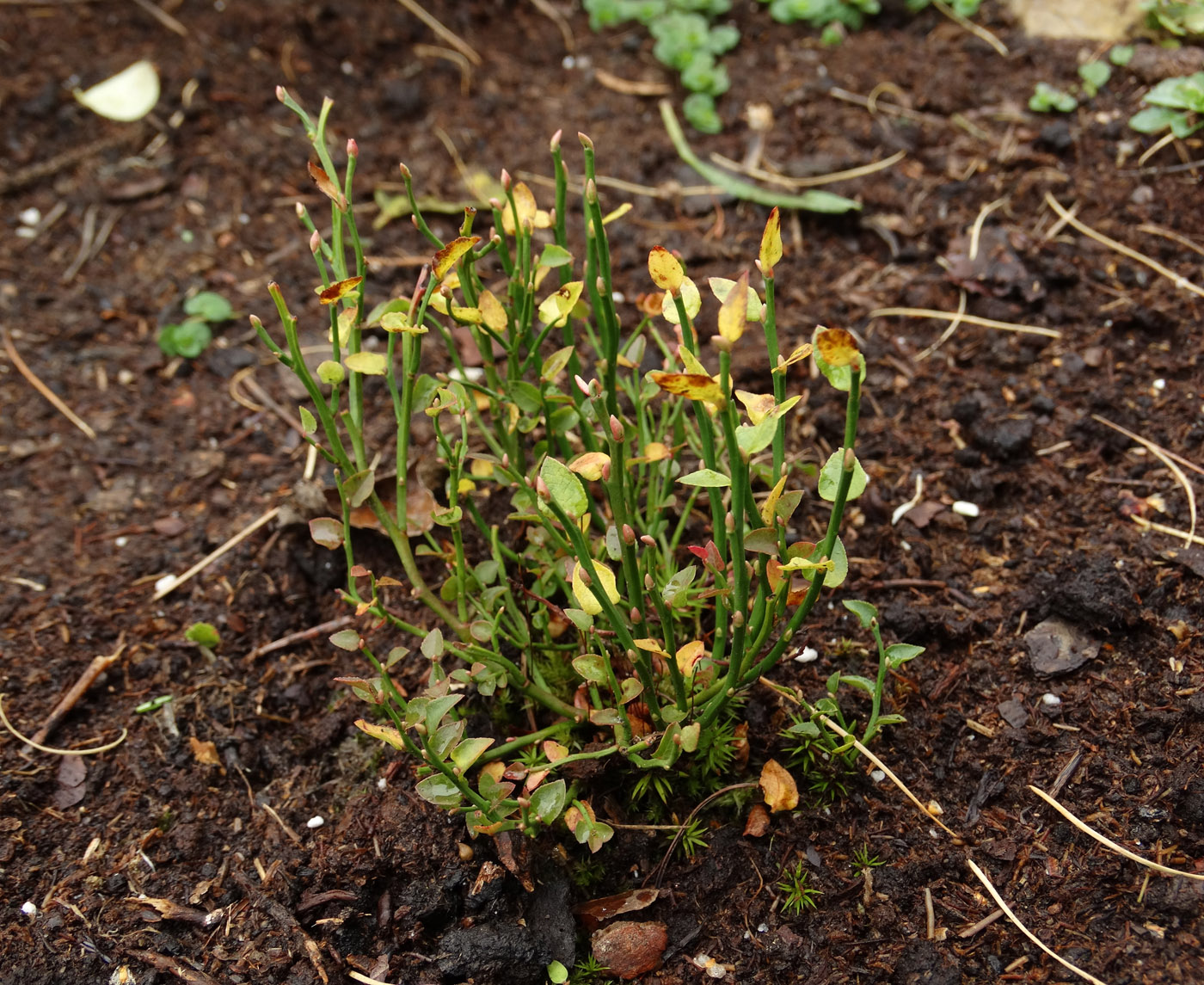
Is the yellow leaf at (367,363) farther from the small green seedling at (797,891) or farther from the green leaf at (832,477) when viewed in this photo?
the small green seedling at (797,891)

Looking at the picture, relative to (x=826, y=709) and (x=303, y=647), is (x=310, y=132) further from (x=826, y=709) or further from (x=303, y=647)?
(x=826, y=709)

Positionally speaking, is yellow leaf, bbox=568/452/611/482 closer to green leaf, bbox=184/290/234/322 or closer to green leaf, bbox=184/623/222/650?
green leaf, bbox=184/623/222/650

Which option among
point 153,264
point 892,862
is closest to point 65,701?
point 153,264

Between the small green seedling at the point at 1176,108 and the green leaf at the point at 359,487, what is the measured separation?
2182 millimetres

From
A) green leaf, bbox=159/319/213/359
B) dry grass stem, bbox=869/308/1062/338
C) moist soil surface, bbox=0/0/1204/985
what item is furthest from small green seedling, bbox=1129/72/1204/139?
green leaf, bbox=159/319/213/359

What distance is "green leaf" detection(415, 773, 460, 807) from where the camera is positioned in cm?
135

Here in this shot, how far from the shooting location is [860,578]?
187cm

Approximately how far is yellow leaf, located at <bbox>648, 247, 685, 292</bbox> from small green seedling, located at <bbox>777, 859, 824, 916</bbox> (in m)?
0.97

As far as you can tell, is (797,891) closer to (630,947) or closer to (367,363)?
(630,947)

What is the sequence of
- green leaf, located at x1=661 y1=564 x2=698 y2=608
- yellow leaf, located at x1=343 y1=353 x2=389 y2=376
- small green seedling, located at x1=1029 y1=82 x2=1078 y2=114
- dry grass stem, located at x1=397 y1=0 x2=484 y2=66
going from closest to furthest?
1. green leaf, located at x1=661 y1=564 x2=698 y2=608
2. yellow leaf, located at x1=343 y1=353 x2=389 y2=376
3. small green seedling, located at x1=1029 y1=82 x2=1078 y2=114
4. dry grass stem, located at x1=397 y1=0 x2=484 y2=66

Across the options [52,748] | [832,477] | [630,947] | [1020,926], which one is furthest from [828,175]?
[52,748]

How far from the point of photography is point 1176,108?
2395mm

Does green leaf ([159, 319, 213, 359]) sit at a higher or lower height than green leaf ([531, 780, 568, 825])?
lower

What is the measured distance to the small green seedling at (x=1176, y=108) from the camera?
235 centimetres
